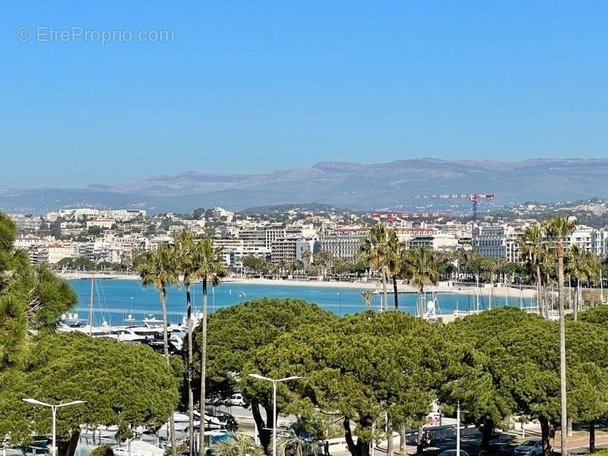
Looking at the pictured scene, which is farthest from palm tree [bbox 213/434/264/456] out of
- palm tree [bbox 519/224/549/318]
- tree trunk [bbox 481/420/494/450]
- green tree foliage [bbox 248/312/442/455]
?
palm tree [bbox 519/224/549/318]

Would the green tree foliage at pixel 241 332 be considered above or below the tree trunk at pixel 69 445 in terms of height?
above

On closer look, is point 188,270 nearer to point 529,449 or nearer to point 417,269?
point 529,449

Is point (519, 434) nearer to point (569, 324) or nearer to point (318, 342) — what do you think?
point (569, 324)

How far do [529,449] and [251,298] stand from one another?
421 ft

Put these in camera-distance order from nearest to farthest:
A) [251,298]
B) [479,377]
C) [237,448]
A: [237,448] < [479,377] < [251,298]

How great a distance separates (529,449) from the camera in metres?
33.4

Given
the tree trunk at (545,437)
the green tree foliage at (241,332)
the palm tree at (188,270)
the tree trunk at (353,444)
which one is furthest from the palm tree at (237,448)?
the tree trunk at (545,437)

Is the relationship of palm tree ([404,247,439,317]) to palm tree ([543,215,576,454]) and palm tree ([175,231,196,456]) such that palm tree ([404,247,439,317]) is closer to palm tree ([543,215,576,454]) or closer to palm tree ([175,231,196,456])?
palm tree ([175,231,196,456])

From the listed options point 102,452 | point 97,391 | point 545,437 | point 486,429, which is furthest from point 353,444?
point 102,452

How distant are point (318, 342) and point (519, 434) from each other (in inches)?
501

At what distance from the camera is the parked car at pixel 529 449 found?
33.2 m

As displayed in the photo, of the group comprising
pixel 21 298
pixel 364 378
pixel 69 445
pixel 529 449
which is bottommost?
pixel 529 449

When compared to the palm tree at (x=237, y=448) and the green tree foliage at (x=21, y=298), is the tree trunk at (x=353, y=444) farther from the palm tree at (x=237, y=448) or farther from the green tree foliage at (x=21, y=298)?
the green tree foliage at (x=21, y=298)

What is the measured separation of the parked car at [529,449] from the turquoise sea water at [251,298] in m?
82.1
